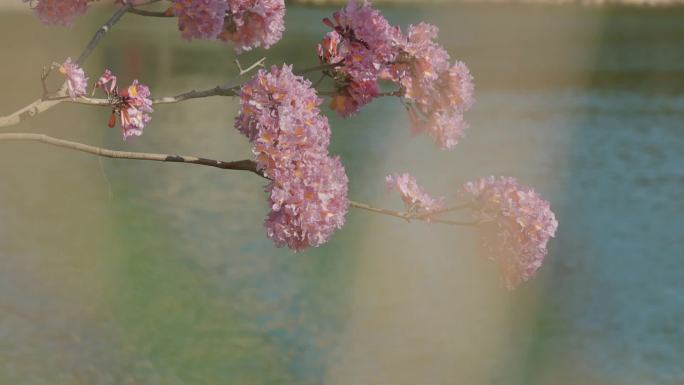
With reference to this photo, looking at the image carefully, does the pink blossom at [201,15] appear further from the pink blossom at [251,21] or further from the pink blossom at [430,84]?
the pink blossom at [430,84]

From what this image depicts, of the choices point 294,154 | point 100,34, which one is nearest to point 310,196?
point 294,154

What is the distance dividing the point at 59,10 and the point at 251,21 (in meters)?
0.69

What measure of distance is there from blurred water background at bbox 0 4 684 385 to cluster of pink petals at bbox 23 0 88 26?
29.7 inches

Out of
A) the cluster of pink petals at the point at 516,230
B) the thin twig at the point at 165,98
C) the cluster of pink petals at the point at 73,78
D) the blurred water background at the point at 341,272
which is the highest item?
the cluster of pink petals at the point at 73,78

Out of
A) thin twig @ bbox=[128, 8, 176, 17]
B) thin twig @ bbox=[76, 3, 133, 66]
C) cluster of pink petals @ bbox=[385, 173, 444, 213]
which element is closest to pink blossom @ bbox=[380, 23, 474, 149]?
cluster of pink petals @ bbox=[385, 173, 444, 213]

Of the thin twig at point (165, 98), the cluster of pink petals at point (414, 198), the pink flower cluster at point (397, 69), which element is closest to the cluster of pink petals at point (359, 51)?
the pink flower cluster at point (397, 69)

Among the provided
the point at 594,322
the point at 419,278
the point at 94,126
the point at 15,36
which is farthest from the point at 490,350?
the point at 15,36

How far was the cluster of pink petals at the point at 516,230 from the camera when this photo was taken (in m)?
3.68

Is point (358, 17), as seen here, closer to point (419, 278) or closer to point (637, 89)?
point (419, 278)

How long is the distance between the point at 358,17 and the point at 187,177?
1372 cm

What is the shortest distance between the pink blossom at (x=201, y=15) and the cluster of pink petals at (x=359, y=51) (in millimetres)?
424

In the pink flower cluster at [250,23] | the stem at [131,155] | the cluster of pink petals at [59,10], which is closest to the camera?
the stem at [131,155]

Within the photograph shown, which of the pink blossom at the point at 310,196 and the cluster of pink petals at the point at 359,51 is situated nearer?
the pink blossom at the point at 310,196

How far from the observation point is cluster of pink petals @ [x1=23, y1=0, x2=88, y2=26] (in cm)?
396
